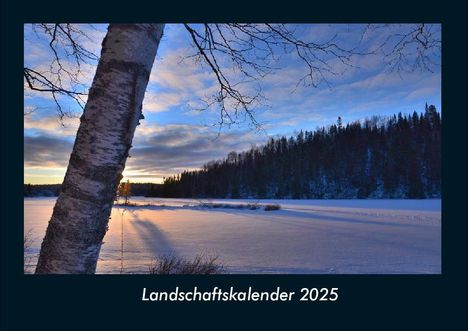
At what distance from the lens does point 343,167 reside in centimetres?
6462

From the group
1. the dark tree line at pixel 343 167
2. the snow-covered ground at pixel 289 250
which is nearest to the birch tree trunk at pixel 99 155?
the snow-covered ground at pixel 289 250

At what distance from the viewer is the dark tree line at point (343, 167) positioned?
5706cm

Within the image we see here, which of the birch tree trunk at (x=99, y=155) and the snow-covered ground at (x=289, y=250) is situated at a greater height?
the birch tree trunk at (x=99, y=155)

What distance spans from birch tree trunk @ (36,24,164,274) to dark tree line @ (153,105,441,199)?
180ft

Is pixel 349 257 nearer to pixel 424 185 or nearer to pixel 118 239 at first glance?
pixel 118 239

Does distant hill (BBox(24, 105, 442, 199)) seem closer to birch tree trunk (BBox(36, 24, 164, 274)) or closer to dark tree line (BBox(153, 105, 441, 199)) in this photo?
dark tree line (BBox(153, 105, 441, 199))

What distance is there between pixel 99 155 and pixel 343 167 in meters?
66.6

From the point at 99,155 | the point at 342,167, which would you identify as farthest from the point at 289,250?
the point at 342,167

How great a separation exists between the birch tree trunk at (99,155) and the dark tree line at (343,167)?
54.8 m

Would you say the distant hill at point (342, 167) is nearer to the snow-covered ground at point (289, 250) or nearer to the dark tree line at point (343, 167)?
the dark tree line at point (343, 167)

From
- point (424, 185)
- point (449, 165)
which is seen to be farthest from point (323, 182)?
point (449, 165)

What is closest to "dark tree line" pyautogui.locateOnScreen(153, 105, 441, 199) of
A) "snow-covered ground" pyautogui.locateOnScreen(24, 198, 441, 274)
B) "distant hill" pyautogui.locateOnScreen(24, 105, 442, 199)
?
"distant hill" pyautogui.locateOnScreen(24, 105, 442, 199)

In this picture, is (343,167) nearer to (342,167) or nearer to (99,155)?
(342,167)

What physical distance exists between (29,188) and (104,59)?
58.4 m
